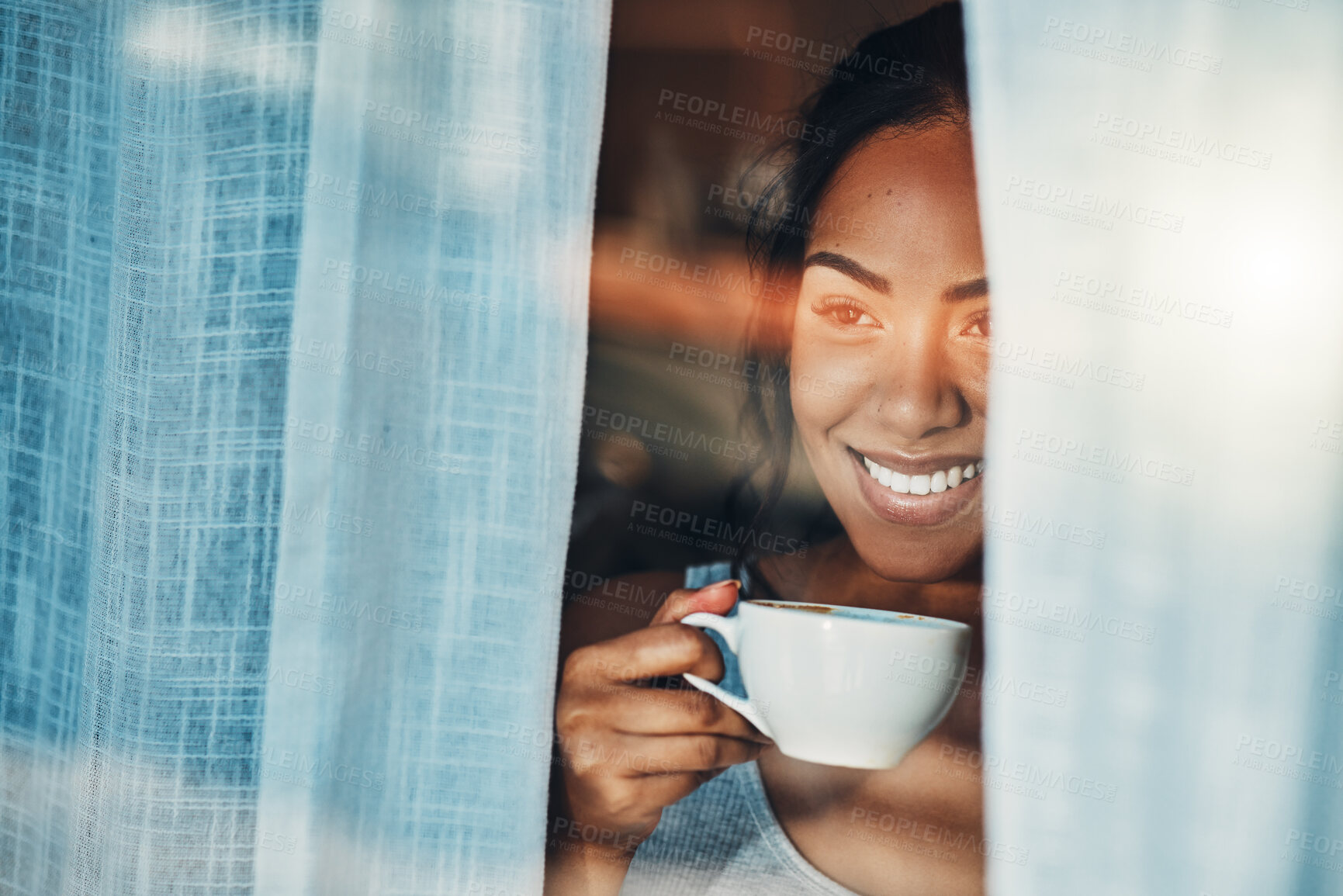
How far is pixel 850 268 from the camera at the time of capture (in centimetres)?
67

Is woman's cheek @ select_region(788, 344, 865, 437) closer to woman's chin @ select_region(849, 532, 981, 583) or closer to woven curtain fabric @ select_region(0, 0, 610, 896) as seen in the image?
woman's chin @ select_region(849, 532, 981, 583)

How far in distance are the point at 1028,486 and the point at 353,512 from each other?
374 mm

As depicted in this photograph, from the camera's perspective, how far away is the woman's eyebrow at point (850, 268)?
0.66 m

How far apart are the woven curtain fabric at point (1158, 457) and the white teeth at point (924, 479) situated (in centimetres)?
15

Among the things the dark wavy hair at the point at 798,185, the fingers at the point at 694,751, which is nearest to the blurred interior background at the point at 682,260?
the dark wavy hair at the point at 798,185

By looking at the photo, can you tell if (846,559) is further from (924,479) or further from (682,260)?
(682,260)

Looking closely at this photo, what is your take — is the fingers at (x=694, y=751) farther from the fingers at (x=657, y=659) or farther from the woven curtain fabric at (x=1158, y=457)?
the woven curtain fabric at (x=1158, y=457)

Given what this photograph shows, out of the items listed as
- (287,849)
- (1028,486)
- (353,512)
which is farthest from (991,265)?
(287,849)

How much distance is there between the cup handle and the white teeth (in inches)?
6.6

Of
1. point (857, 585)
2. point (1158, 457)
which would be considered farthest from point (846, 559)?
point (1158, 457)

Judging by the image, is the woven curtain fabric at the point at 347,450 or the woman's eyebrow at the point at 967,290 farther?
the woman's eyebrow at the point at 967,290

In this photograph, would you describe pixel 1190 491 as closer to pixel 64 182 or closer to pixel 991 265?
pixel 991 265

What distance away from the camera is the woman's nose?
0.65m

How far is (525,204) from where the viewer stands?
1.73 feet
